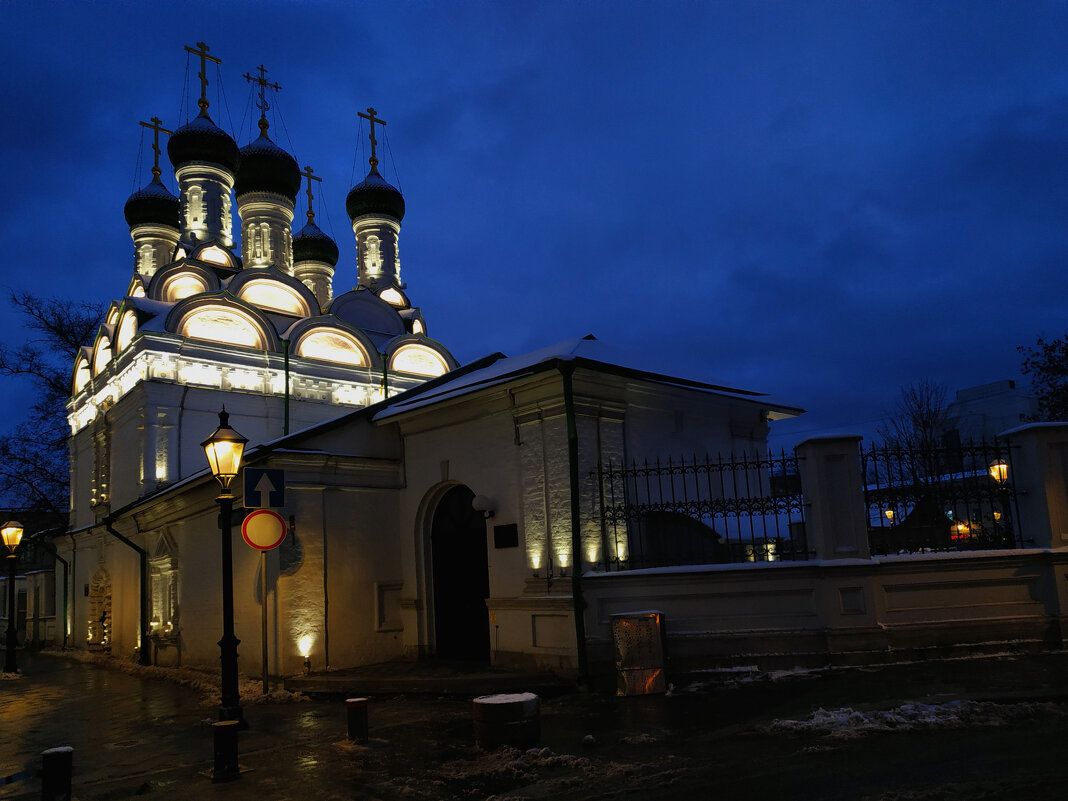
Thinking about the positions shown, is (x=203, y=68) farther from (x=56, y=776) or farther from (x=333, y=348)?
(x=56, y=776)

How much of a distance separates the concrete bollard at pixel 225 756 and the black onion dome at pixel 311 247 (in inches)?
1091

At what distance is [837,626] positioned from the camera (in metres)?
10.4

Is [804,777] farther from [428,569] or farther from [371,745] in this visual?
[428,569]

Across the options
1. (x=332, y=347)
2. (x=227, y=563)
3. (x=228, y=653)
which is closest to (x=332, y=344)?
(x=332, y=347)

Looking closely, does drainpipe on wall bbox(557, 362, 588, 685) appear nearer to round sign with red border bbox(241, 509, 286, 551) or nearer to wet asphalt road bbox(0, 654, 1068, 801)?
wet asphalt road bbox(0, 654, 1068, 801)

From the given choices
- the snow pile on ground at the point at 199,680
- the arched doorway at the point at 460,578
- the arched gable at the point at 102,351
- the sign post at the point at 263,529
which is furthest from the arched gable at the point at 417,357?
the sign post at the point at 263,529

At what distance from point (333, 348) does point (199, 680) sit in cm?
1211

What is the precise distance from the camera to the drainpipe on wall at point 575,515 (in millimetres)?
11180

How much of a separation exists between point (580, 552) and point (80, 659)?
1781cm

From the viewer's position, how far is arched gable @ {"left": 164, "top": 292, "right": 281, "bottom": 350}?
2250 centimetres

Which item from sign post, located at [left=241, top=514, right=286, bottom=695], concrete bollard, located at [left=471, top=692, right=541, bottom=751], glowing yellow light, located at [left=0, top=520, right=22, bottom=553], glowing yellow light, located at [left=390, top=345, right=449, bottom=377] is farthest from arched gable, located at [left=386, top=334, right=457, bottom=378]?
concrete bollard, located at [left=471, top=692, right=541, bottom=751]

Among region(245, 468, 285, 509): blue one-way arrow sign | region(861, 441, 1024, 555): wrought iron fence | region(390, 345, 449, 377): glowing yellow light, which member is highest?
region(390, 345, 449, 377): glowing yellow light

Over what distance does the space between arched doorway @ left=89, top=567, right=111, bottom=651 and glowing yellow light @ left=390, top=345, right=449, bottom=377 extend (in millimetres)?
9894

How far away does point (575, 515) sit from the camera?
11.6 metres
